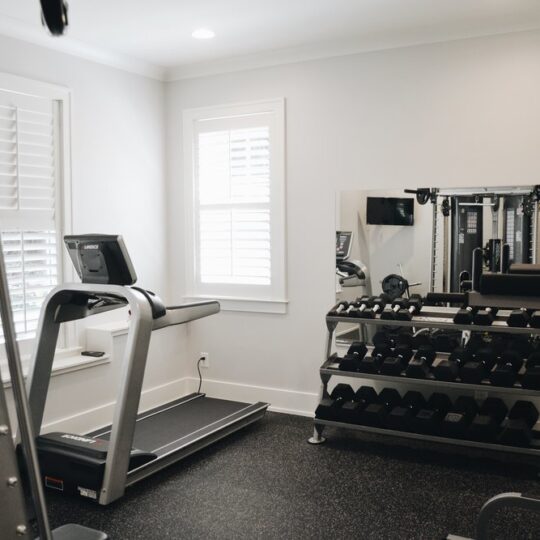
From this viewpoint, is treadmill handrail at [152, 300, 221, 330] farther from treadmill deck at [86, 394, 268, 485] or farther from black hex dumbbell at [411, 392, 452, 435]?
black hex dumbbell at [411, 392, 452, 435]


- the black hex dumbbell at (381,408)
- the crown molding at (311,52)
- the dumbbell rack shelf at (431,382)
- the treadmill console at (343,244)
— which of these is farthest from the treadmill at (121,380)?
the crown molding at (311,52)

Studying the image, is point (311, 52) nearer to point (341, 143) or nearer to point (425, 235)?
point (341, 143)

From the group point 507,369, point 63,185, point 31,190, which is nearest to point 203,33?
point 63,185

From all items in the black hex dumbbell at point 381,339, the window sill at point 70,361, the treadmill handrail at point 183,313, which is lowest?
the window sill at point 70,361

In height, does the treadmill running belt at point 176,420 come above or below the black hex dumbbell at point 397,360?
below

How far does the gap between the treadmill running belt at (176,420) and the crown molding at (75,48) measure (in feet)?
7.85

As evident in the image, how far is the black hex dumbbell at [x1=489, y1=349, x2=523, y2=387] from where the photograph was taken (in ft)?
11.1

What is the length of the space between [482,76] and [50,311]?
118 inches

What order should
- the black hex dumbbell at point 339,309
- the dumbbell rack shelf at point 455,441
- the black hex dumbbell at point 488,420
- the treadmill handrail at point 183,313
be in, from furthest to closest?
the black hex dumbbell at point 339,309
the black hex dumbbell at point 488,420
the dumbbell rack shelf at point 455,441
the treadmill handrail at point 183,313

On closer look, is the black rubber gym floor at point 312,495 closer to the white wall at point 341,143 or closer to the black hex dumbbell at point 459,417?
the black hex dumbbell at point 459,417

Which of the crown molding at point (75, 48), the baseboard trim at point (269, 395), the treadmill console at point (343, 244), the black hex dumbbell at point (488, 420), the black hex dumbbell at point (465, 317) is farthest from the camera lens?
the baseboard trim at point (269, 395)

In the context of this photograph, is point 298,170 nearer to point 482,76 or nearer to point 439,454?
point 482,76

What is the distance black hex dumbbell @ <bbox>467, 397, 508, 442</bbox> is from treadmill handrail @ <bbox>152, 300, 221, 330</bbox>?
1.65m

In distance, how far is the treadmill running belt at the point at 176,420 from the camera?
144 inches
